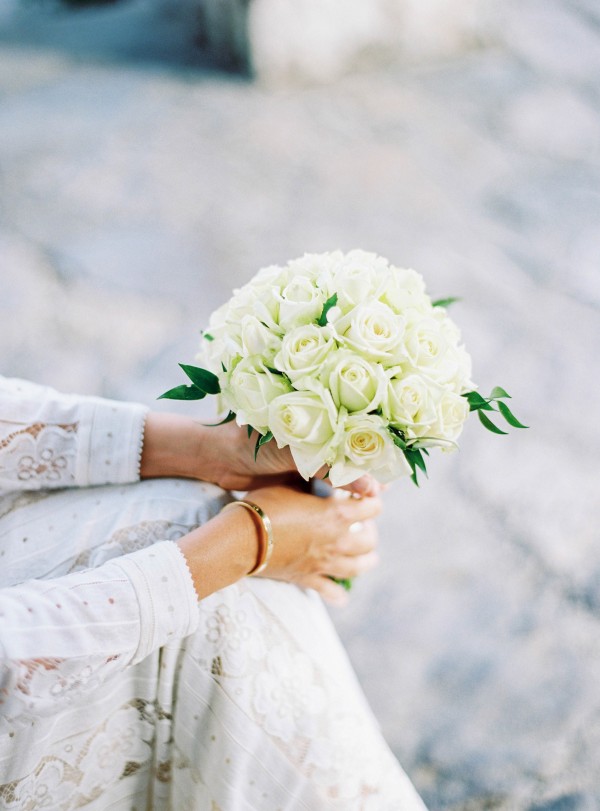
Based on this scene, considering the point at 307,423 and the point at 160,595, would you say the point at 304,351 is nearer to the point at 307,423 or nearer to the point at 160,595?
the point at 307,423

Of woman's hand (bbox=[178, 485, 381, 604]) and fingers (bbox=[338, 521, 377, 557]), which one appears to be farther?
fingers (bbox=[338, 521, 377, 557])

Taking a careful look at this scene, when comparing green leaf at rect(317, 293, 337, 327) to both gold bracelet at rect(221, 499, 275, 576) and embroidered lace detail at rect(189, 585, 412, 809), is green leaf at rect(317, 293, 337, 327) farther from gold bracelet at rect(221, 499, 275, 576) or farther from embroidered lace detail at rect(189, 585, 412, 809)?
embroidered lace detail at rect(189, 585, 412, 809)

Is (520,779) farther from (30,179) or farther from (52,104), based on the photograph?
(52,104)

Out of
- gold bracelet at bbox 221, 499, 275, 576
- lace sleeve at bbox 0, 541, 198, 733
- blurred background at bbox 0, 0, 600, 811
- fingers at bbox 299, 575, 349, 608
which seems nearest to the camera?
lace sleeve at bbox 0, 541, 198, 733

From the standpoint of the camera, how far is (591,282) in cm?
246

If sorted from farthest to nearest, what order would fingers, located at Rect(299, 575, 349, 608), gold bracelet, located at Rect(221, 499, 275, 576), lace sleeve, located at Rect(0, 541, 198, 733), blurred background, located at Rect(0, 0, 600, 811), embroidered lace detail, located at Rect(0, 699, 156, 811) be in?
blurred background, located at Rect(0, 0, 600, 811) → fingers, located at Rect(299, 575, 349, 608) → gold bracelet, located at Rect(221, 499, 275, 576) → embroidered lace detail, located at Rect(0, 699, 156, 811) → lace sleeve, located at Rect(0, 541, 198, 733)

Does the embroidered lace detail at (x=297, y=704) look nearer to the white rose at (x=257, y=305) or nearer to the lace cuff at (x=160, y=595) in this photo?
the lace cuff at (x=160, y=595)

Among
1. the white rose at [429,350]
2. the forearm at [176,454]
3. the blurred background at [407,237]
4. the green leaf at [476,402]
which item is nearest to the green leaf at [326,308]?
the white rose at [429,350]

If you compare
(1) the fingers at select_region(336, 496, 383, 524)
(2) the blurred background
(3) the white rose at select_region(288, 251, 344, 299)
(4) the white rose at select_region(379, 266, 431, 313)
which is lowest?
(2) the blurred background

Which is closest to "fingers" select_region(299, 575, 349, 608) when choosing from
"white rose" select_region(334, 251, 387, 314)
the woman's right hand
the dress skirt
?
the woman's right hand

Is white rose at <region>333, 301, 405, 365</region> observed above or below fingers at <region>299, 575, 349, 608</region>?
above

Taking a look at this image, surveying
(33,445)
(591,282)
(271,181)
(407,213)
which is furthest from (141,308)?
(591,282)

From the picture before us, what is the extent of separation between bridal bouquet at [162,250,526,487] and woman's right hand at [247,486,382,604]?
0.17 m

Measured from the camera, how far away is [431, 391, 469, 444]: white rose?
0.94m
